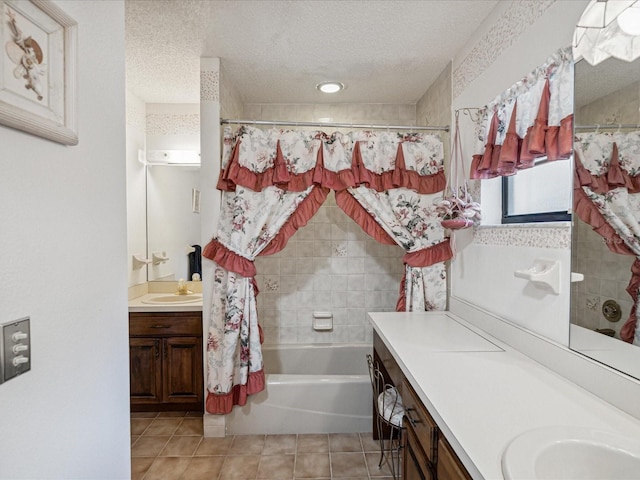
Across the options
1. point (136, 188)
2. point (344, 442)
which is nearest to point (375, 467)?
point (344, 442)

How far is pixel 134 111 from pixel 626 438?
11.5 feet

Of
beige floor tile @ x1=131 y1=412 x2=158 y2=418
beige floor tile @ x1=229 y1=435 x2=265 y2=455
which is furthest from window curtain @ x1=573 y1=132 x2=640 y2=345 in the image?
beige floor tile @ x1=131 y1=412 x2=158 y2=418

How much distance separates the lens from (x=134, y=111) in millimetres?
2820

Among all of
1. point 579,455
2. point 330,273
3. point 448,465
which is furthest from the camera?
point 330,273

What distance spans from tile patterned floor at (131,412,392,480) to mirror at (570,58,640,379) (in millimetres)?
1443

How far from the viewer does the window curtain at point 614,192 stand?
0.95m

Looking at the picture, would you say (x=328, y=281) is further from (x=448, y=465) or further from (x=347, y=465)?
(x=448, y=465)

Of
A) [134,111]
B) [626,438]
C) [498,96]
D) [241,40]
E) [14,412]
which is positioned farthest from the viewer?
[134,111]

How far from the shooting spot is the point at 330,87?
253 cm

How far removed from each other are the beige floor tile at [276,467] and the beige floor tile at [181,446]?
488mm

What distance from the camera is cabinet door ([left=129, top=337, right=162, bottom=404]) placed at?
2.50 metres

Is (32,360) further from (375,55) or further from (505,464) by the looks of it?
(375,55)

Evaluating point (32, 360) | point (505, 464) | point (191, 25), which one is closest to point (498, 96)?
point (505, 464)

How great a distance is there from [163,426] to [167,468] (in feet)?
1.63
